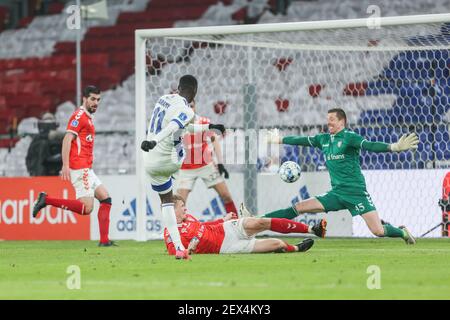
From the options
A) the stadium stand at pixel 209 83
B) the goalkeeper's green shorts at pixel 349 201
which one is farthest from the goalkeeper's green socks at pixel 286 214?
the stadium stand at pixel 209 83

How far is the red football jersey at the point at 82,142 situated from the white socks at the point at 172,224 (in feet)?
11.8

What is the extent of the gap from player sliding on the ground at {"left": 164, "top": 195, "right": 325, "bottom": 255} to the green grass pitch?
20 cm

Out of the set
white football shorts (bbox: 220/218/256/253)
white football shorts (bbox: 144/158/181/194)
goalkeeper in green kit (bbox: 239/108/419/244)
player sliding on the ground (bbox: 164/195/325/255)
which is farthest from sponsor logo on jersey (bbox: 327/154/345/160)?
white football shorts (bbox: 144/158/181/194)

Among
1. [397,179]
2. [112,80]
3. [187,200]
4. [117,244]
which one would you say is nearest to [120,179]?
[187,200]

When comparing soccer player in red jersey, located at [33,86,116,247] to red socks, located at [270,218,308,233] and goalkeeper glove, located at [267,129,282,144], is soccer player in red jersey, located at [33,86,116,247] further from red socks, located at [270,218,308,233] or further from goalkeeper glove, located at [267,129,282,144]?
red socks, located at [270,218,308,233]

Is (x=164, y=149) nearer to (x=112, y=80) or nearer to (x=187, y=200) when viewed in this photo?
(x=187, y=200)

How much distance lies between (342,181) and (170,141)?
9.55ft

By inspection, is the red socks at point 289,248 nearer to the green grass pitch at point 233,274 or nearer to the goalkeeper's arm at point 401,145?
the green grass pitch at point 233,274

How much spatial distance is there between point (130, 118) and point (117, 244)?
32.4 ft

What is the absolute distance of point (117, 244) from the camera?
46.3 feet

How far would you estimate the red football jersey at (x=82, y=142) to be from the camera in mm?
13547

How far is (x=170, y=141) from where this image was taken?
35.4 feet

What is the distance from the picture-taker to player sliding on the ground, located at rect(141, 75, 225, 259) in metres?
10.2

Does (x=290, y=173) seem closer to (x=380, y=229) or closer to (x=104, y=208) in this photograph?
(x=380, y=229)
